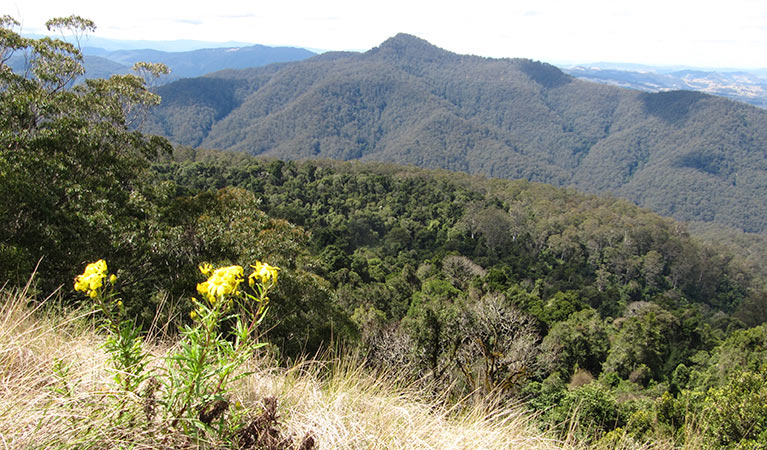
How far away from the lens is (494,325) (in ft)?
32.9

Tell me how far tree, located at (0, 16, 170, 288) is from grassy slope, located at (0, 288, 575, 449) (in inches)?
115

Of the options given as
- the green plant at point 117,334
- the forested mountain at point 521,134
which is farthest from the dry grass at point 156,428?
the forested mountain at point 521,134

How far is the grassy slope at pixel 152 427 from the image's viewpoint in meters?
1.43

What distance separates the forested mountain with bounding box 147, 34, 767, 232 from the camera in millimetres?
123250

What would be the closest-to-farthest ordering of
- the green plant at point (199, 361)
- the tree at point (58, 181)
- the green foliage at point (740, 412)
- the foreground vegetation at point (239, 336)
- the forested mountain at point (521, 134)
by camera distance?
the green plant at point (199, 361) < the foreground vegetation at point (239, 336) < the tree at point (58, 181) < the green foliage at point (740, 412) < the forested mountain at point (521, 134)

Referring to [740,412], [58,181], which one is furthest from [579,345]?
[58,181]

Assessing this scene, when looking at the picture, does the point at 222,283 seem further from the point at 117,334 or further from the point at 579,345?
the point at 579,345

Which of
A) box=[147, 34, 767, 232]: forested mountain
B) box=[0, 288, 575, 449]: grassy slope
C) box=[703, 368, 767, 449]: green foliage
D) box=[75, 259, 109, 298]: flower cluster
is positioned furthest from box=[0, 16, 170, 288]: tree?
box=[147, 34, 767, 232]: forested mountain

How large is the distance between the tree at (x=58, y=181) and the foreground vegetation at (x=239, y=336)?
27 millimetres

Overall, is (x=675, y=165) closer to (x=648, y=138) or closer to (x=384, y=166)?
(x=648, y=138)

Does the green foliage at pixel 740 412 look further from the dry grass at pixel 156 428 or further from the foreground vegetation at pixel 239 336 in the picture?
the dry grass at pixel 156 428

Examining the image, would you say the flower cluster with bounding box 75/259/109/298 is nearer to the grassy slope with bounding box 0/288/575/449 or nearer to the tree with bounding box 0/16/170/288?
the grassy slope with bounding box 0/288/575/449

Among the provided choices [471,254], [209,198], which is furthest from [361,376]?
[471,254]

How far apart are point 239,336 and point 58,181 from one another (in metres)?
6.58
